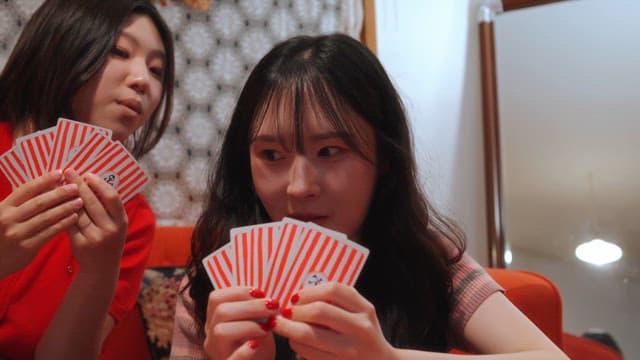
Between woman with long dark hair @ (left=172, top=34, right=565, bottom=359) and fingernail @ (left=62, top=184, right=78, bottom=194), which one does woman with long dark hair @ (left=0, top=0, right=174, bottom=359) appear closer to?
fingernail @ (left=62, top=184, right=78, bottom=194)

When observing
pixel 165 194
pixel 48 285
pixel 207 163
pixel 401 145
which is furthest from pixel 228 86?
pixel 401 145

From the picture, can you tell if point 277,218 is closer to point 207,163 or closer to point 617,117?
point 207,163

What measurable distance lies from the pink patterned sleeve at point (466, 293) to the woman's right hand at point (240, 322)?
0.51 meters

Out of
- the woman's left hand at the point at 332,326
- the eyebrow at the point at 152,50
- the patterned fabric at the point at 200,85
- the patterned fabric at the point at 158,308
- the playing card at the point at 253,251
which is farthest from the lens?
the patterned fabric at the point at 200,85

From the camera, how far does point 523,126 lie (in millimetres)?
3162

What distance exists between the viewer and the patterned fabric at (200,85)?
2.45 m

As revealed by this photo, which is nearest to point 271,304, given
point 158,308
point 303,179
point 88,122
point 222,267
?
point 222,267

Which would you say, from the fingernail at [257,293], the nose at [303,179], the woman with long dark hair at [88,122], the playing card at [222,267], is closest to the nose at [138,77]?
the woman with long dark hair at [88,122]

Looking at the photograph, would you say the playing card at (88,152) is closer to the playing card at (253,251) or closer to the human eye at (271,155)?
the human eye at (271,155)

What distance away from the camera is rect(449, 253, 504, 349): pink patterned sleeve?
3.88ft

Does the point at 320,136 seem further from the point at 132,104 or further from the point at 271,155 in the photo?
the point at 132,104

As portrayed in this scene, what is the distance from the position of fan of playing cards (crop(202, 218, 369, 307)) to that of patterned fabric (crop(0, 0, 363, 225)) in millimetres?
1579

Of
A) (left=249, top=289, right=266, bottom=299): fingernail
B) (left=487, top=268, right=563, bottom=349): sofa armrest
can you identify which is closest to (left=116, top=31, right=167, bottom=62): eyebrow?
(left=249, top=289, right=266, bottom=299): fingernail

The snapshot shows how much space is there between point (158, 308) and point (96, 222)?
32.5 inches
